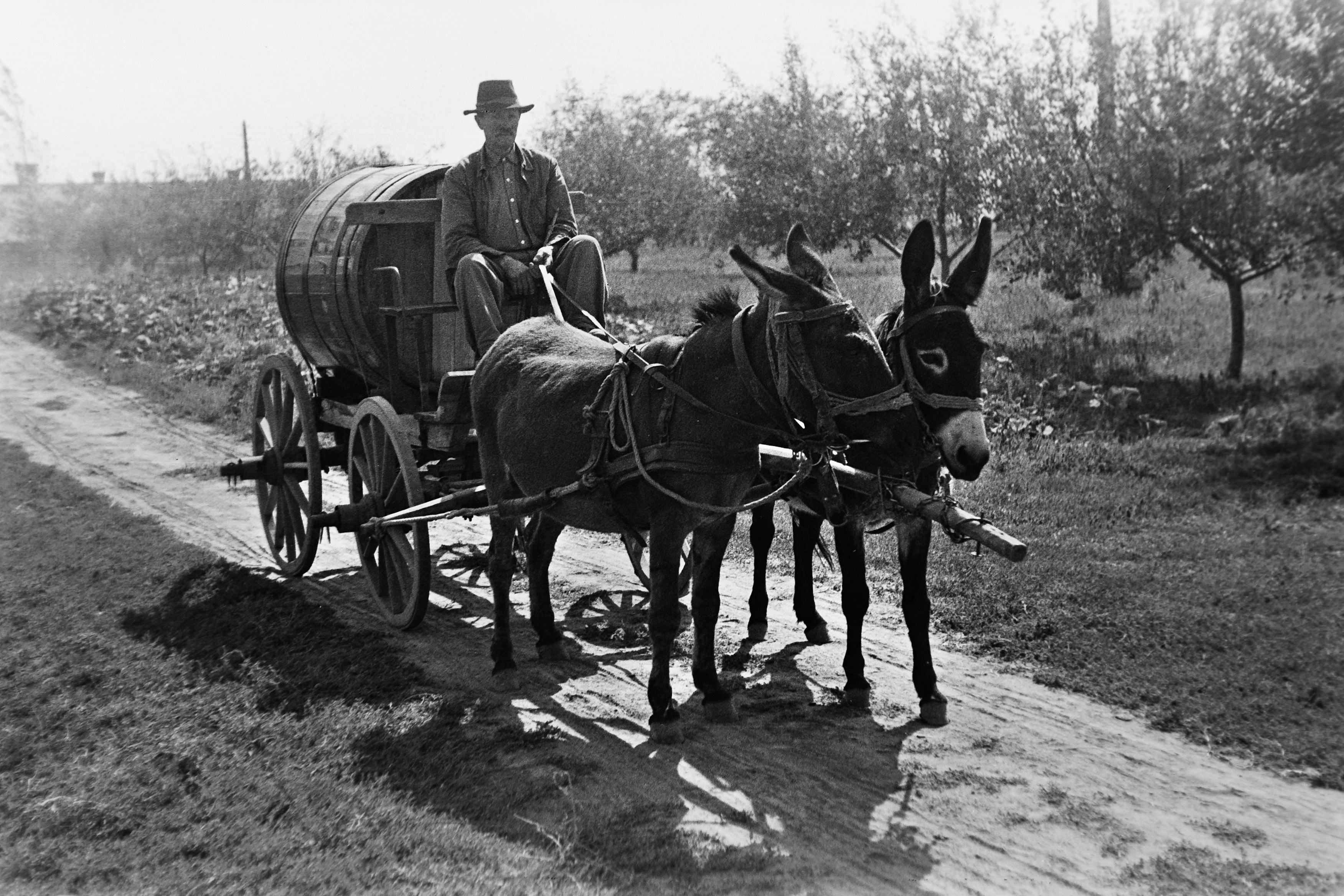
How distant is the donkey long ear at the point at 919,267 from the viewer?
15.9 ft

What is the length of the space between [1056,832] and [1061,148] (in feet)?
38.5

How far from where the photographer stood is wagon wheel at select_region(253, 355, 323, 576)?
7758 mm

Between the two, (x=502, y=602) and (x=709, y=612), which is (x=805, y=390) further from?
(x=502, y=602)

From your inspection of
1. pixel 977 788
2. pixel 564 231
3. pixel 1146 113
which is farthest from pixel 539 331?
pixel 1146 113

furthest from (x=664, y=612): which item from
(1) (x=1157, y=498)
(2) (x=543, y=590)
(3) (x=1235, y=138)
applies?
(3) (x=1235, y=138)

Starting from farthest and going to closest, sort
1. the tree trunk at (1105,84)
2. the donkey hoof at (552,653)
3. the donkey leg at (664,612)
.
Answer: the tree trunk at (1105,84) → the donkey hoof at (552,653) → the donkey leg at (664,612)

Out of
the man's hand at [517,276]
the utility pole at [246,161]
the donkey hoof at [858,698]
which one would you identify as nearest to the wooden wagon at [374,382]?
the man's hand at [517,276]

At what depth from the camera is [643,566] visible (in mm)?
7793

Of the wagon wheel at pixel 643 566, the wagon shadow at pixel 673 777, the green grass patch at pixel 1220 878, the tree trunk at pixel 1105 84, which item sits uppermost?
the tree trunk at pixel 1105 84

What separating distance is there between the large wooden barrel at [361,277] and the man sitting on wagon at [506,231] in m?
0.63

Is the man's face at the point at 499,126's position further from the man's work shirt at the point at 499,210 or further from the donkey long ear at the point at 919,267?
the donkey long ear at the point at 919,267

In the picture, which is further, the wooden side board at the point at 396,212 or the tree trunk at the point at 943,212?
the tree trunk at the point at 943,212

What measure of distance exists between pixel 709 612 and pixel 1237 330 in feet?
33.1

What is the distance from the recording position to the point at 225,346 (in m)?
20.3
